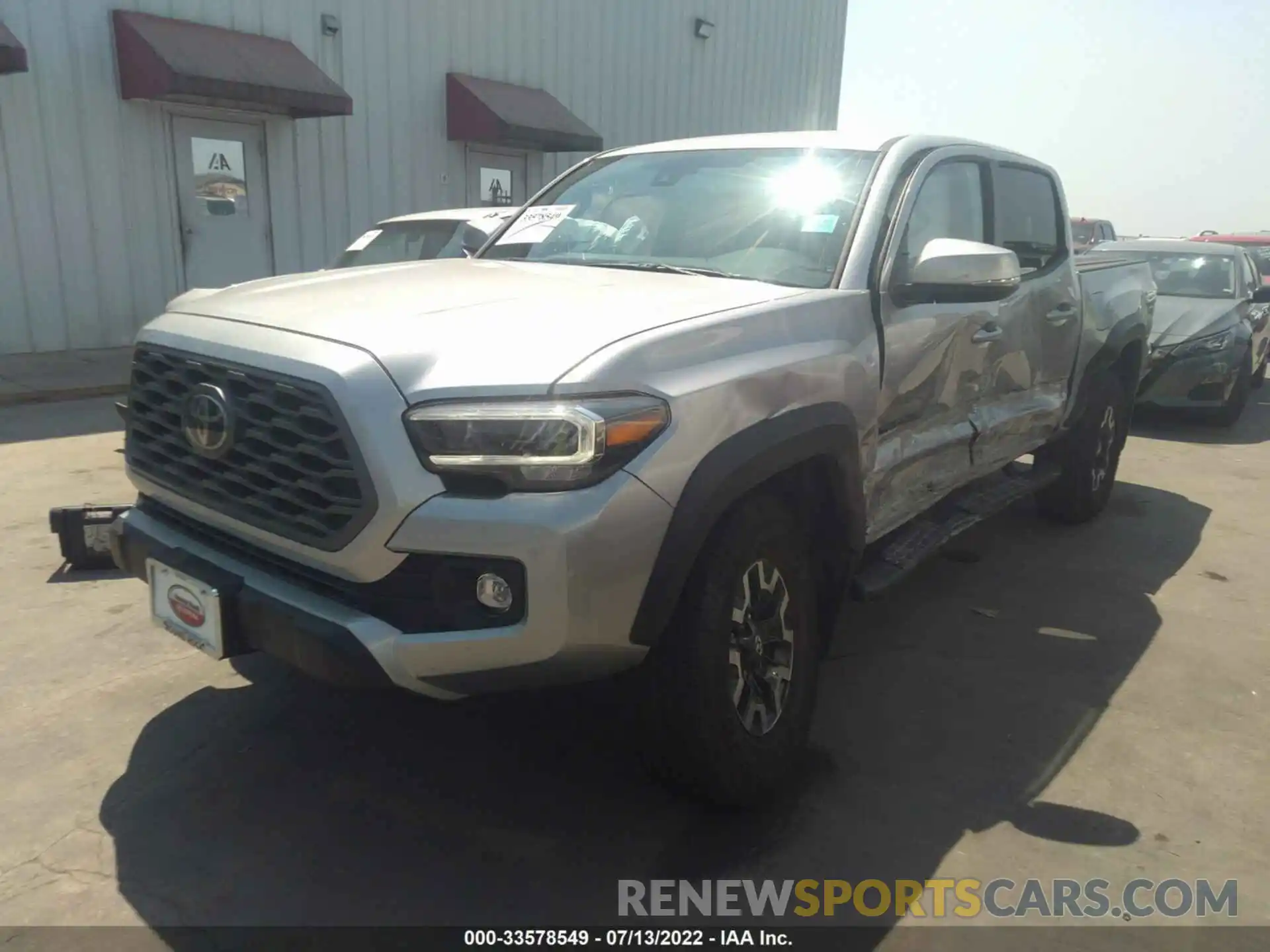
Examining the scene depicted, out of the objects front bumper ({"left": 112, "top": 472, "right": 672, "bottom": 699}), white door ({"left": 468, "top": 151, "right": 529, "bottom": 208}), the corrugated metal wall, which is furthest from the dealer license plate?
white door ({"left": 468, "top": 151, "right": 529, "bottom": 208})

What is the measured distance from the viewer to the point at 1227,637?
415 cm

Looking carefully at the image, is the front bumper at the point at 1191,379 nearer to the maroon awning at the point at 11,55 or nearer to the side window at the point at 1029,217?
the side window at the point at 1029,217

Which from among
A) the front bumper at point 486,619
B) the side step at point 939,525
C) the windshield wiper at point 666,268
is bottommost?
the side step at point 939,525

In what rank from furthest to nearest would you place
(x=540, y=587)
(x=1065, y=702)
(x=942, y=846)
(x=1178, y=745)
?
1. (x=1065, y=702)
2. (x=1178, y=745)
3. (x=942, y=846)
4. (x=540, y=587)

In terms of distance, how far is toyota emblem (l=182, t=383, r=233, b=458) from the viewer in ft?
7.86

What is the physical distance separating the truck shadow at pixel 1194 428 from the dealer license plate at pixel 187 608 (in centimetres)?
833

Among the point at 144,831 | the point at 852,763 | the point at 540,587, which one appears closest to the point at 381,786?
the point at 144,831

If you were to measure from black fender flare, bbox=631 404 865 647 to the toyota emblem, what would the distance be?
108cm

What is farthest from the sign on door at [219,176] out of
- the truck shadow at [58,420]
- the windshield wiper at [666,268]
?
the windshield wiper at [666,268]

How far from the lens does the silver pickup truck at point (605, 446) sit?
2.13 metres

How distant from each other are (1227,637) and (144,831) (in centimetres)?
405

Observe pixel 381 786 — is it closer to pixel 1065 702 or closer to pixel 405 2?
pixel 1065 702

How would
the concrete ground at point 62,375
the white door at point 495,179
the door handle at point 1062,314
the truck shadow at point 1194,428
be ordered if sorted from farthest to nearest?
the white door at point 495,179, the truck shadow at point 1194,428, the concrete ground at point 62,375, the door handle at point 1062,314

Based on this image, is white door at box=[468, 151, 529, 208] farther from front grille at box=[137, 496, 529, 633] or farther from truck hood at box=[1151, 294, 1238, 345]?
front grille at box=[137, 496, 529, 633]
